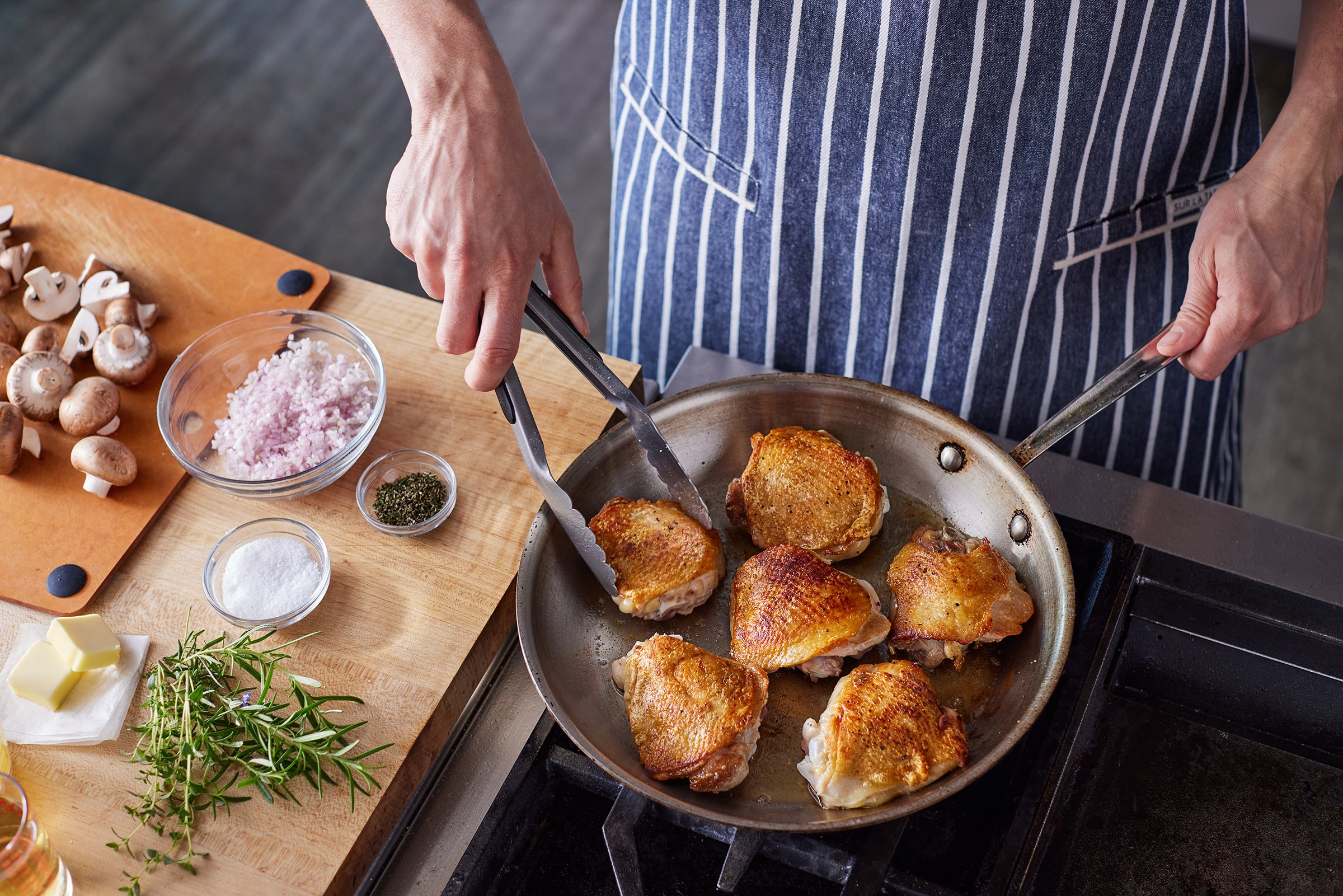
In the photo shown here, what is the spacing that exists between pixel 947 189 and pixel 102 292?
141 centimetres

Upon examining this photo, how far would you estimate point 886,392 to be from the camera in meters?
1.45

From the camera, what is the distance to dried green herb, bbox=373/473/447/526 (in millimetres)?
1489

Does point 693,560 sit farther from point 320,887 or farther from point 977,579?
point 320,887

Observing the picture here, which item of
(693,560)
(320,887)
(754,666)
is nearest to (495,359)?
(693,560)

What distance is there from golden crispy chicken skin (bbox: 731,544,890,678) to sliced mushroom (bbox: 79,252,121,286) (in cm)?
127

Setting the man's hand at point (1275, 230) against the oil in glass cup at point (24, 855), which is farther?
the man's hand at point (1275, 230)

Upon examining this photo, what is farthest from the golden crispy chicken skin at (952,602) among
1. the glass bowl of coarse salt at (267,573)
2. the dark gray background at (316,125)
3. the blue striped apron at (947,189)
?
the dark gray background at (316,125)

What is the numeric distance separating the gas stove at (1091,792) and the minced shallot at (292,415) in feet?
1.43

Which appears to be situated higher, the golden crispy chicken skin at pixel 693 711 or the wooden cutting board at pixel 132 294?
the wooden cutting board at pixel 132 294

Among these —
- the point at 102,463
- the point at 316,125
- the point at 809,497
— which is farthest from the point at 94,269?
the point at 316,125

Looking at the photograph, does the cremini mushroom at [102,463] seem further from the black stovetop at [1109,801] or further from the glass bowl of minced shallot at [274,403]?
the black stovetop at [1109,801]

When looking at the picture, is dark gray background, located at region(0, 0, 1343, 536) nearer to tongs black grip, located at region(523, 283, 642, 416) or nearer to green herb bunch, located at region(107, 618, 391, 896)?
tongs black grip, located at region(523, 283, 642, 416)

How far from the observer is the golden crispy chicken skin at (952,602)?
1269 mm

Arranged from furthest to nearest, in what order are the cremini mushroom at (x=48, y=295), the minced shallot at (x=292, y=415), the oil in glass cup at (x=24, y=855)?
1. the cremini mushroom at (x=48, y=295)
2. the minced shallot at (x=292, y=415)
3. the oil in glass cup at (x=24, y=855)
